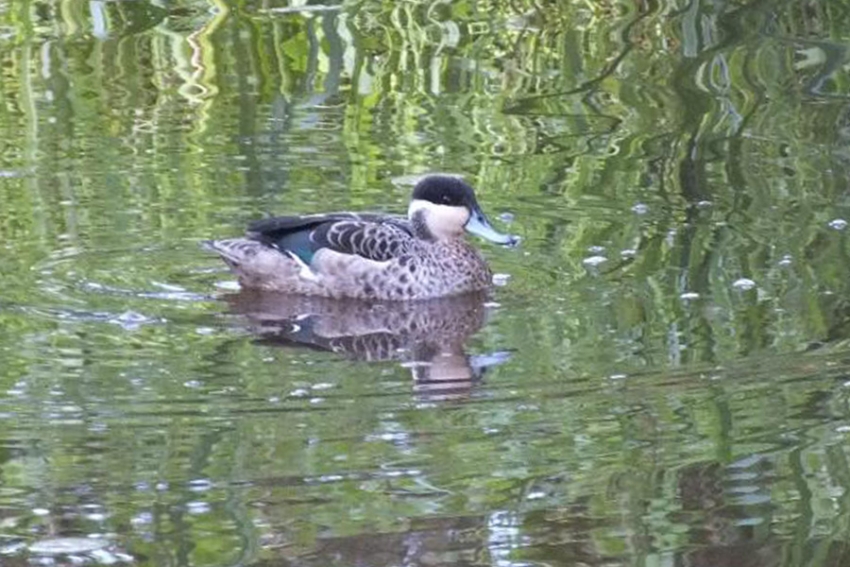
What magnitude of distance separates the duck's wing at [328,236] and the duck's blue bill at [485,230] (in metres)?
0.25

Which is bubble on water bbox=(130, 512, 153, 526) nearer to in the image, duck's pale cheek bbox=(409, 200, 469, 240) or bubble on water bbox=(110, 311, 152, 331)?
bubble on water bbox=(110, 311, 152, 331)

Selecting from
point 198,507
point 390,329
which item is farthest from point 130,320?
point 198,507

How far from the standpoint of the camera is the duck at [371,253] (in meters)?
8.80

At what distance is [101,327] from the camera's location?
7957 millimetres

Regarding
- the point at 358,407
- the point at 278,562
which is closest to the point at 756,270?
the point at 358,407

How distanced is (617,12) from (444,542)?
24.9 ft

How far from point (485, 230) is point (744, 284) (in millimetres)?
1129

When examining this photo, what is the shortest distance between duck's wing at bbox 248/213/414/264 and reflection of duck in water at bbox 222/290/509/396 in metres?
0.19

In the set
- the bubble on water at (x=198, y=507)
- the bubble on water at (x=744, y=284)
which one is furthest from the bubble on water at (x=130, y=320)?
the bubble on water at (x=744, y=284)

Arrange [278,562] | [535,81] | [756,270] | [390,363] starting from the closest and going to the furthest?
[278,562]
[390,363]
[756,270]
[535,81]

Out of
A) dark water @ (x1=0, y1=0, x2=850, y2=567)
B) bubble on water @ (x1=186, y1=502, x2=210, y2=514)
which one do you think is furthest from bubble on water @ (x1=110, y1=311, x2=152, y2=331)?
bubble on water @ (x1=186, y1=502, x2=210, y2=514)

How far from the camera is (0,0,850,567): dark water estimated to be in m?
6.03

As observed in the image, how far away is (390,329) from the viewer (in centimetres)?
836

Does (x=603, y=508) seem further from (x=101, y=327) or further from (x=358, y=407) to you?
(x=101, y=327)
